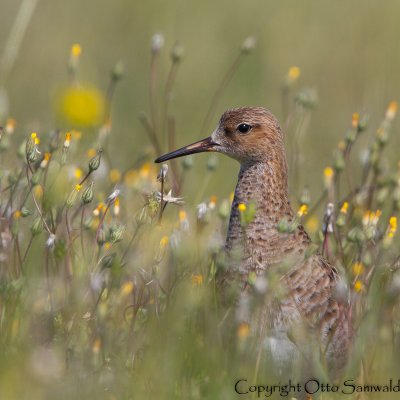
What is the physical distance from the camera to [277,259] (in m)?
5.58

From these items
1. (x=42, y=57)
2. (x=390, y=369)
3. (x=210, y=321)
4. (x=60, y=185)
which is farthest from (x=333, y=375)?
(x=42, y=57)

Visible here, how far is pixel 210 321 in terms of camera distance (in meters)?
4.78

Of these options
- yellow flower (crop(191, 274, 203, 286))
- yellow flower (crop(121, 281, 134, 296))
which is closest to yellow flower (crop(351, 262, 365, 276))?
yellow flower (crop(191, 274, 203, 286))

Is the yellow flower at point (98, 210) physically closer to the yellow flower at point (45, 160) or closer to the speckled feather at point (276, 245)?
the yellow flower at point (45, 160)

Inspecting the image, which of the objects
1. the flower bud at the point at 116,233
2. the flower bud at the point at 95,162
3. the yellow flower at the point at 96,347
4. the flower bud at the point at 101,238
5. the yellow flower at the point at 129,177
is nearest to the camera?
the yellow flower at the point at 96,347

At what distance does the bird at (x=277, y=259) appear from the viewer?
511 centimetres

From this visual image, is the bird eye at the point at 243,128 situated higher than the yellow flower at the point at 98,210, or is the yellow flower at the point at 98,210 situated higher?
the bird eye at the point at 243,128

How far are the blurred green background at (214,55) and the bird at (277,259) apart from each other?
3.01m

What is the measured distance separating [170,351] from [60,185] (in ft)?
2.69

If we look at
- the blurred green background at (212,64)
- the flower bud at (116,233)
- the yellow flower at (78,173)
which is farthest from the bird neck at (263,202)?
the flower bud at (116,233)

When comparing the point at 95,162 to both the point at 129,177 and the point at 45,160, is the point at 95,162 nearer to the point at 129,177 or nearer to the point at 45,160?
the point at 45,160

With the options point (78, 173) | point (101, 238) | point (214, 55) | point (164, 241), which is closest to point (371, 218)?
point (164, 241)

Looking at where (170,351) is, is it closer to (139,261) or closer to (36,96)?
(139,261)

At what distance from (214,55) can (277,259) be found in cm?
571
